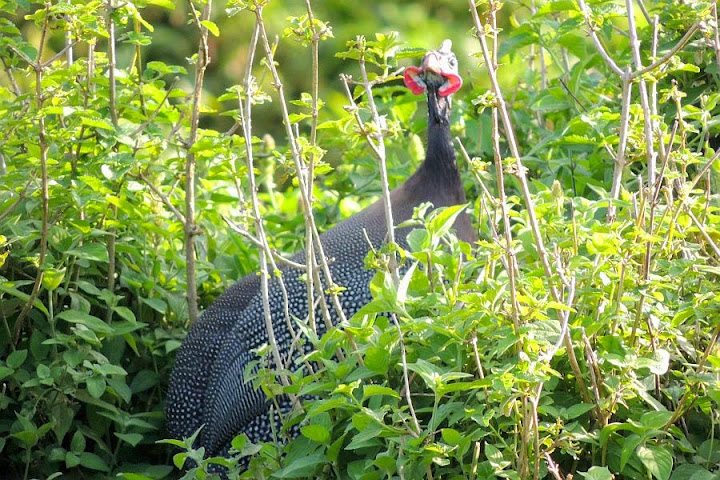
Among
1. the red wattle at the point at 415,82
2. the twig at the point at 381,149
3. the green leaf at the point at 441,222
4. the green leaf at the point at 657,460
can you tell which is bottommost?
the green leaf at the point at 657,460

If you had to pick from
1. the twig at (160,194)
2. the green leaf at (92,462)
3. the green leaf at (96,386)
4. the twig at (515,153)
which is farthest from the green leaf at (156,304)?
the twig at (515,153)

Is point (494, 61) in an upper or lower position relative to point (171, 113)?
upper

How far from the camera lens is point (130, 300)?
131 inches

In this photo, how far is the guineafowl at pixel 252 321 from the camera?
122 inches

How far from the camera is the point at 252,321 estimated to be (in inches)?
126

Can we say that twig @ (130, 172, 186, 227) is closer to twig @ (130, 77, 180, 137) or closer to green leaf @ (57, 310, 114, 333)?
twig @ (130, 77, 180, 137)

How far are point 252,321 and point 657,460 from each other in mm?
1619

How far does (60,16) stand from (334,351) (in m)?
1.52

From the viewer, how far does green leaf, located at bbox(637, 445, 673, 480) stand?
178 cm

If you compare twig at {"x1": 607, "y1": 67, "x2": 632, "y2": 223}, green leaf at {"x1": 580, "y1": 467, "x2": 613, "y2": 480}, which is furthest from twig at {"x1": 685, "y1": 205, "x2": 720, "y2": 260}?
green leaf at {"x1": 580, "y1": 467, "x2": 613, "y2": 480}

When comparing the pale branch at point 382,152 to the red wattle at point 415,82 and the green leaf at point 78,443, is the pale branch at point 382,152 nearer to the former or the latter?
the green leaf at point 78,443

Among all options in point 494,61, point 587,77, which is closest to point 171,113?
point 587,77

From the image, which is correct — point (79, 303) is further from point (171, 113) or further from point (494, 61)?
point (494, 61)

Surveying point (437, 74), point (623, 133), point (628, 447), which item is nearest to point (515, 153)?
point (623, 133)
